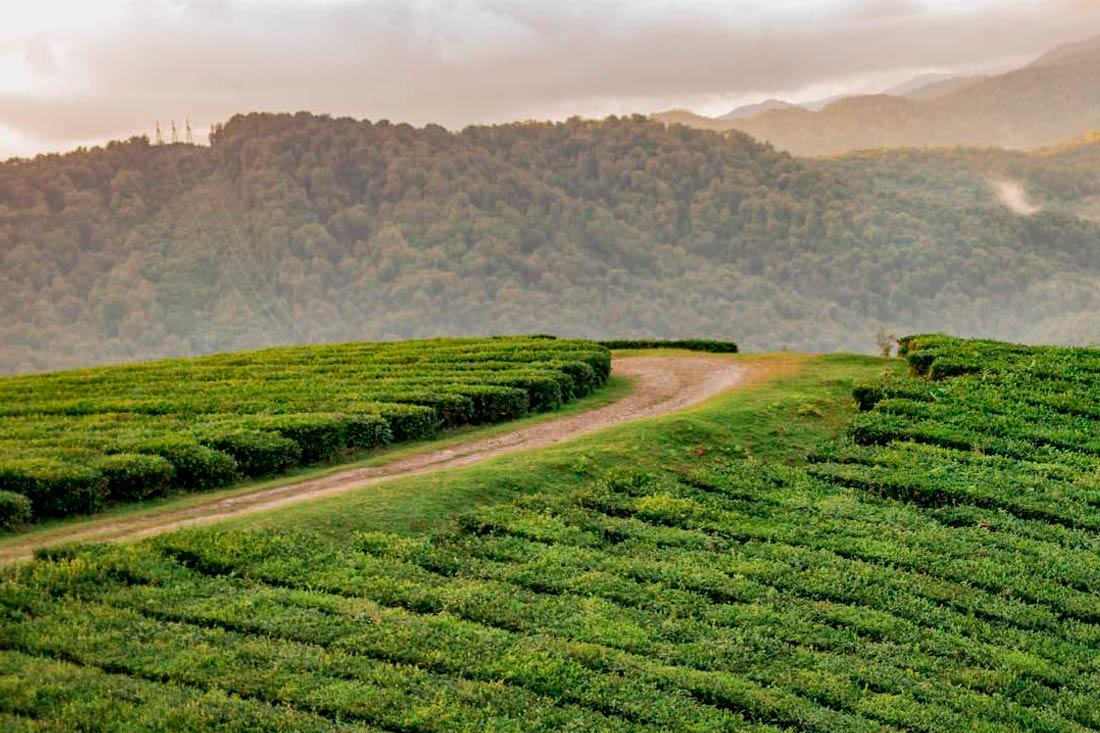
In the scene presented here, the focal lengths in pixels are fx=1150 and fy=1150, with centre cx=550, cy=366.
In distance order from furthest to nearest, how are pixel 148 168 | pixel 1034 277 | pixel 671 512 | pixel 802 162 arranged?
pixel 802 162
pixel 1034 277
pixel 148 168
pixel 671 512

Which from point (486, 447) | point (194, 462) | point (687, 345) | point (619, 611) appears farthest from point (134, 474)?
point (687, 345)

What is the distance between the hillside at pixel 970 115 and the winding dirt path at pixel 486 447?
153662 mm

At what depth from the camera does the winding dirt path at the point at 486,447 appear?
14656 millimetres

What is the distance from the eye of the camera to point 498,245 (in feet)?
358

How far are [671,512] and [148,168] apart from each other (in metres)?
104

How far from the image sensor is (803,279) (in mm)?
115562

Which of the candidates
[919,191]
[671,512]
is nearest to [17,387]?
[671,512]

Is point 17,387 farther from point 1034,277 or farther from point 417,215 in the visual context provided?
point 1034,277

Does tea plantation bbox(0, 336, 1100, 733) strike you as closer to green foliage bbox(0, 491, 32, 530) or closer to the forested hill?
green foliage bbox(0, 491, 32, 530)

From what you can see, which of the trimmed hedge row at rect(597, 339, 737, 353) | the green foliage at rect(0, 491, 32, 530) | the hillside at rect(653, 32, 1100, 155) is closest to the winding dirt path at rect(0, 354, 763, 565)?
the green foliage at rect(0, 491, 32, 530)

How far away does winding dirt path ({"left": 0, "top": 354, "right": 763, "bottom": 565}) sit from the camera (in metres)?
14.7

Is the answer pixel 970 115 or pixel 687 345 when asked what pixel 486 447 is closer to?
pixel 687 345

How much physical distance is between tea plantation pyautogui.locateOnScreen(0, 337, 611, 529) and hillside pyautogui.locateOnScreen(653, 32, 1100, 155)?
157 meters

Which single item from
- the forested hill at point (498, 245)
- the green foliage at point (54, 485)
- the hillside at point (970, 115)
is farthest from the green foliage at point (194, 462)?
the hillside at point (970, 115)
